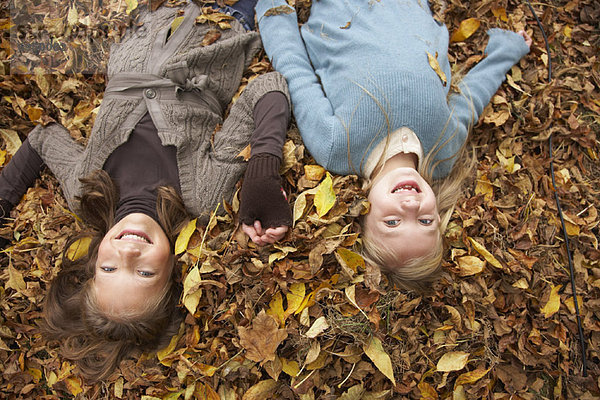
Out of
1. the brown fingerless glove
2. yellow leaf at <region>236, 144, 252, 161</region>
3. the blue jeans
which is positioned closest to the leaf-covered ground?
the brown fingerless glove

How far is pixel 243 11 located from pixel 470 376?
252cm

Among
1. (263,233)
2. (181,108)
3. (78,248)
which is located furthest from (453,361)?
(78,248)

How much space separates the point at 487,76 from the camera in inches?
99.3

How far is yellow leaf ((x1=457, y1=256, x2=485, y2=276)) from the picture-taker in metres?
2.13

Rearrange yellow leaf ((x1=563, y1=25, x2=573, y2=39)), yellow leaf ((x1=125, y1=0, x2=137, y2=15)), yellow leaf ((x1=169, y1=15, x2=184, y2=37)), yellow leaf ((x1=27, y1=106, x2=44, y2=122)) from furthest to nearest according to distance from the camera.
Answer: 1. yellow leaf ((x1=563, y1=25, x2=573, y2=39))
2. yellow leaf ((x1=27, y1=106, x2=44, y2=122))
3. yellow leaf ((x1=125, y1=0, x2=137, y2=15))
4. yellow leaf ((x1=169, y1=15, x2=184, y2=37))

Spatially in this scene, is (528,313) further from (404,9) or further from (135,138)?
(135,138)

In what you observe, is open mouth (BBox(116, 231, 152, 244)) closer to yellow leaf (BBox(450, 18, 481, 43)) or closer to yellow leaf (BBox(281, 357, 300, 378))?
yellow leaf (BBox(281, 357, 300, 378))

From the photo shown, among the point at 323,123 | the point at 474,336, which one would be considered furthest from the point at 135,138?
the point at 474,336

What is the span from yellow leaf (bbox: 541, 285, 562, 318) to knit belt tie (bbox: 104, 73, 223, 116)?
A: 2.27 metres

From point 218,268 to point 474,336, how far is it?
4.58ft

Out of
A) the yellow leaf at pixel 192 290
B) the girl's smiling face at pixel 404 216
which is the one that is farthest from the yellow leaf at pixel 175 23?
the girl's smiling face at pixel 404 216

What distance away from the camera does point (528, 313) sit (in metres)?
2.26

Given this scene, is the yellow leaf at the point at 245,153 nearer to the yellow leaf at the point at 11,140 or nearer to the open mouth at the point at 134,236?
the open mouth at the point at 134,236

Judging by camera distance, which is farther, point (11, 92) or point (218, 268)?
point (11, 92)
